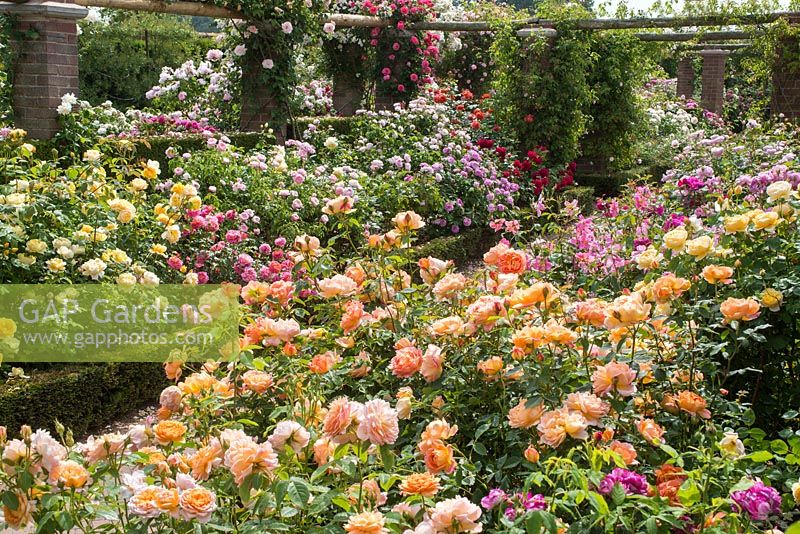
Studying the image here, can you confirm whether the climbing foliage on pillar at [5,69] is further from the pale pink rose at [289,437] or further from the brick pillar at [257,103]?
the pale pink rose at [289,437]

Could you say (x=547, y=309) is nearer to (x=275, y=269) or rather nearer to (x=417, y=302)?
(x=417, y=302)

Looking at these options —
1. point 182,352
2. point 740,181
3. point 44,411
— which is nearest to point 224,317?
point 182,352

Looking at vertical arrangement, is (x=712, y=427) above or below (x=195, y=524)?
above

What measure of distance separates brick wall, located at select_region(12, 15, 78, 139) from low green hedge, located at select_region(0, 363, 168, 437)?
10.3 ft

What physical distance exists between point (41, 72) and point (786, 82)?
753 centimetres

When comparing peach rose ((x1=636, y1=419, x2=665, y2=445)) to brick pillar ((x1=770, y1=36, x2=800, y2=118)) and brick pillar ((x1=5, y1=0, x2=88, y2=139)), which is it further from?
brick pillar ((x1=770, y1=36, x2=800, y2=118))

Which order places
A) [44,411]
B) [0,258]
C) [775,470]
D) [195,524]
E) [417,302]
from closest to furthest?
[195,524], [775,470], [417,302], [44,411], [0,258]

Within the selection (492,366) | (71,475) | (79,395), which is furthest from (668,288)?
(79,395)

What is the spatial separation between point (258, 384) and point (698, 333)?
1084mm

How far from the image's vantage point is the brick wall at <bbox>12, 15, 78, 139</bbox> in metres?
6.52

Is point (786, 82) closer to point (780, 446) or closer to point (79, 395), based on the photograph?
point (79, 395)

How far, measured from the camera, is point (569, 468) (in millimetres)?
1629

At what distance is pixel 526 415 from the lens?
5.78ft

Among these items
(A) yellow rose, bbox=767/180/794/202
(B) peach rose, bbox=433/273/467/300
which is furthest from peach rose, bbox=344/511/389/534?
(A) yellow rose, bbox=767/180/794/202
